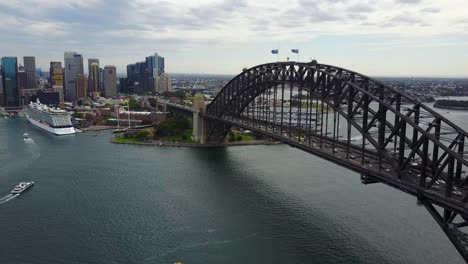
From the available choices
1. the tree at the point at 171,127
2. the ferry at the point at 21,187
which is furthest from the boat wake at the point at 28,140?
the ferry at the point at 21,187

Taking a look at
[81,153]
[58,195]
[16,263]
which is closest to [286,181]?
[58,195]

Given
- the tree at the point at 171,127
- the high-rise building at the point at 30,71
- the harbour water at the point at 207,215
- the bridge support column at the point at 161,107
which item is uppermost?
the high-rise building at the point at 30,71

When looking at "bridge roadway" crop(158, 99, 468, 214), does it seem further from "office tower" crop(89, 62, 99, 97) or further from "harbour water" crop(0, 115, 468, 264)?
"office tower" crop(89, 62, 99, 97)

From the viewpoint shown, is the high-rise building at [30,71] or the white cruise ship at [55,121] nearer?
the white cruise ship at [55,121]

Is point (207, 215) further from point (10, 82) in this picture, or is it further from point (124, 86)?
point (124, 86)

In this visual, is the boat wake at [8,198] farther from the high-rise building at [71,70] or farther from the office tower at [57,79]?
the high-rise building at [71,70]

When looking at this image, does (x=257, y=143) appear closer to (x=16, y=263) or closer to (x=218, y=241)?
(x=218, y=241)

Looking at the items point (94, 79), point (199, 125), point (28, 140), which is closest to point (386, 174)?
point (199, 125)
